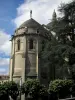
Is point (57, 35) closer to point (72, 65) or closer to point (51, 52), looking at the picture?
point (51, 52)

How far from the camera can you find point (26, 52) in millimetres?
47344

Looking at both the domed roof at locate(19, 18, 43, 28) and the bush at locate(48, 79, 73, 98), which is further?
the domed roof at locate(19, 18, 43, 28)

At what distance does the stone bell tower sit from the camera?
46.5 m

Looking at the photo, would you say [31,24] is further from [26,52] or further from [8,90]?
[8,90]

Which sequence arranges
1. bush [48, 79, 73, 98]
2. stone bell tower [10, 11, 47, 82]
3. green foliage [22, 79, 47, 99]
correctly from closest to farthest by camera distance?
bush [48, 79, 73, 98] → green foliage [22, 79, 47, 99] → stone bell tower [10, 11, 47, 82]

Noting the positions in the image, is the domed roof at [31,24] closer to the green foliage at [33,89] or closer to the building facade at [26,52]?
the building facade at [26,52]

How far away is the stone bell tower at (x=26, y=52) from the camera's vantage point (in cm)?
4653

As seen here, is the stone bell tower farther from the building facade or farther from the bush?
the bush

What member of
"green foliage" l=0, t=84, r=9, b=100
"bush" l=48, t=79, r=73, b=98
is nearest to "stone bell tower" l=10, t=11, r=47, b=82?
"green foliage" l=0, t=84, r=9, b=100

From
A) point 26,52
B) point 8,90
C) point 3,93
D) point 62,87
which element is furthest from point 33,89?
point 26,52

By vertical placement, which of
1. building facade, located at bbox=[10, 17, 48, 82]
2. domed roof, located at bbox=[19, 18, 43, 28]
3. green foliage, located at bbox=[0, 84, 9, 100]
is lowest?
green foliage, located at bbox=[0, 84, 9, 100]

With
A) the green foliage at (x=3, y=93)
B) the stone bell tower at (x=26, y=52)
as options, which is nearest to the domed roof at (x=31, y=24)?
the stone bell tower at (x=26, y=52)

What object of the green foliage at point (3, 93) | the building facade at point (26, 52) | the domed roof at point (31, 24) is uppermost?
the domed roof at point (31, 24)

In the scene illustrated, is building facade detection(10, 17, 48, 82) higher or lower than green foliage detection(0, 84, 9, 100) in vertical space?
higher
